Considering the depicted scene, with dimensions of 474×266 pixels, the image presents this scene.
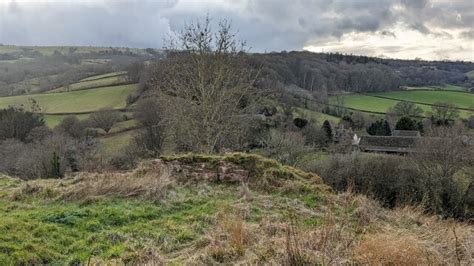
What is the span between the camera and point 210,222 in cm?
721

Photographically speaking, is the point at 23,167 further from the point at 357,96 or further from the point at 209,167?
the point at 357,96

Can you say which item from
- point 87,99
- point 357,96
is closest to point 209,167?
point 87,99

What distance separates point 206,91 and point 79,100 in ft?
132

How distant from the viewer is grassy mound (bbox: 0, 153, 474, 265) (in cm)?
496

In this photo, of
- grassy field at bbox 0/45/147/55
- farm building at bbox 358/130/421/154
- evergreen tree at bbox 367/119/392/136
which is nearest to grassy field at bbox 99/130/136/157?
farm building at bbox 358/130/421/154

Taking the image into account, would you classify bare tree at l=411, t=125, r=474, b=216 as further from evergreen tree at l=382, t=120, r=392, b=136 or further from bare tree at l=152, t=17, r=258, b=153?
evergreen tree at l=382, t=120, r=392, b=136

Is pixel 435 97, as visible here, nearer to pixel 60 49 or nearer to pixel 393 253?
pixel 393 253

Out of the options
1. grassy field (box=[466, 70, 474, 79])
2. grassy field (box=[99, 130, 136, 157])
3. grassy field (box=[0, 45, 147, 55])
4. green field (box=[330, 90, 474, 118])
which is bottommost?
grassy field (box=[99, 130, 136, 157])

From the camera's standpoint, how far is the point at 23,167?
95.6ft

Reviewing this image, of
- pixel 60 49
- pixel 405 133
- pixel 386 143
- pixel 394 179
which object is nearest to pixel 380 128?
pixel 405 133

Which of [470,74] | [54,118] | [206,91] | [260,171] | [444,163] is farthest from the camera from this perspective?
[470,74]

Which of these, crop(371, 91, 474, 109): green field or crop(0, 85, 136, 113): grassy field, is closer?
crop(0, 85, 136, 113): grassy field

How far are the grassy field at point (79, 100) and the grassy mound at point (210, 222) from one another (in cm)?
4151

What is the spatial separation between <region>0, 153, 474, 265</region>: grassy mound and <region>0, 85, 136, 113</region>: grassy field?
136ft
